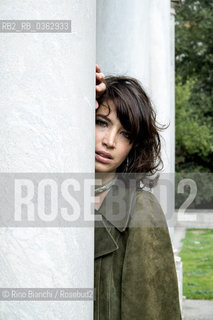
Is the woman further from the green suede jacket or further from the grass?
the grass

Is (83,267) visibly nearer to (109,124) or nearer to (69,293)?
(69,293)

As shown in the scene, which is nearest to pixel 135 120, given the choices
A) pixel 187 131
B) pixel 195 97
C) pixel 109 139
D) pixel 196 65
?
pixel 109 139

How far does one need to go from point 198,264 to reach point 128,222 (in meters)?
7.24

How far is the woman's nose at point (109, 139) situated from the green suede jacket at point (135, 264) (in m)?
0.20

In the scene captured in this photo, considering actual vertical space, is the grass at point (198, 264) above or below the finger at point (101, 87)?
below

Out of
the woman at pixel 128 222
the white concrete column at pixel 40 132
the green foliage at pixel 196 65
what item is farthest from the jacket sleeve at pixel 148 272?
the green foliage at pixel 196 65

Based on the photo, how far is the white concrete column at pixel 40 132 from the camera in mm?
1125

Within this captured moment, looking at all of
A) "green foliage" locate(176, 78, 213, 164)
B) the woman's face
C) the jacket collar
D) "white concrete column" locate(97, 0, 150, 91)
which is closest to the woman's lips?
the woman's face

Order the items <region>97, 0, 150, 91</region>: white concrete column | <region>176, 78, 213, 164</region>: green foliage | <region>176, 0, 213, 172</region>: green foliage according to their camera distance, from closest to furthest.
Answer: <region>97, 0, 150, 91</region>: white concrete column, <region>176, 78, 213, 164</region>: green foliage, <region>176, 0, 213, 172</region>: green foliage

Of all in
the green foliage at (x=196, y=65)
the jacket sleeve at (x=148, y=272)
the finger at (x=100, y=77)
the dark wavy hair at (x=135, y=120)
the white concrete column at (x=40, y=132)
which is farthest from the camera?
the green foliage at (x=196, y=65)

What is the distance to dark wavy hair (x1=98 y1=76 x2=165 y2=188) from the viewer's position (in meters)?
1.87

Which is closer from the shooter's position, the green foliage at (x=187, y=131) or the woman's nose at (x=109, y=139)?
the woman's nose at (x=109, y=139)

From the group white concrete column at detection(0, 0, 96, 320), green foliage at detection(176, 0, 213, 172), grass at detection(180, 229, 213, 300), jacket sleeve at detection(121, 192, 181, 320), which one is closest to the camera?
white concrete column at detection(0, 0, 96, 320)

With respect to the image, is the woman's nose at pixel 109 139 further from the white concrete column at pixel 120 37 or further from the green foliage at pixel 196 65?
the green foliage at pixel 196 65
